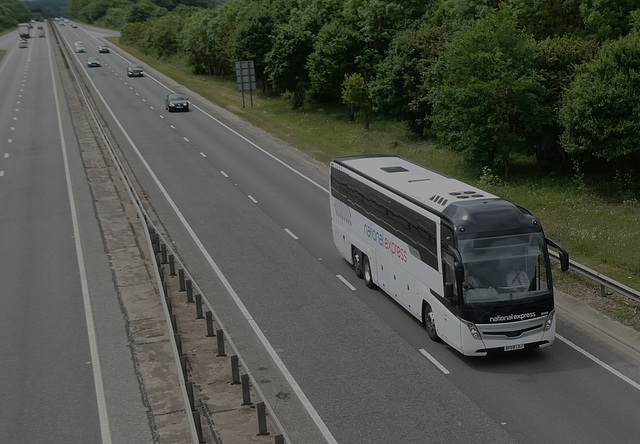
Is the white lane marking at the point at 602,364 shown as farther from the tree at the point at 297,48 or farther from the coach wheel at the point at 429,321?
the tree at the point at 297,48

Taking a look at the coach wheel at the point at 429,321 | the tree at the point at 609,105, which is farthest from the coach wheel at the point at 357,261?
the tree at the point at 609,105

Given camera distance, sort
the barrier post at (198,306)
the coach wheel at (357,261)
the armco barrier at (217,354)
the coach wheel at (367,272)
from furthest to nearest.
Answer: the coach wheel at (357,261) < the coach wheel at (367,272) < the barrier post at (198,306) < the armco barrier at (217,354)

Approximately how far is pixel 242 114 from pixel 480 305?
44827 millimetres

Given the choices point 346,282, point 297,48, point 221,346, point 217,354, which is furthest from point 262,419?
point 297,48

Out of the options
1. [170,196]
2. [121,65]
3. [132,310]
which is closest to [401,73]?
[170,196]

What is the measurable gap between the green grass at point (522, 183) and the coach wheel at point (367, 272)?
21.3 ft

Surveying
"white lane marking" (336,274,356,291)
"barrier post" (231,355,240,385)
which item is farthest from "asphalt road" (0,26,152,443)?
"white lane marking" (336,274,356,291)

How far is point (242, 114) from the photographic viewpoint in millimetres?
58219

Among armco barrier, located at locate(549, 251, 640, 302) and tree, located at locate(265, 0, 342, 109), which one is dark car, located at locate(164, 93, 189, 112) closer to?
tree, located at locate(265, 0, 342, 109)

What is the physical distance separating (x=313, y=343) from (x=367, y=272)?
14.3 ft

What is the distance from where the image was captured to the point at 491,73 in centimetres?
3344

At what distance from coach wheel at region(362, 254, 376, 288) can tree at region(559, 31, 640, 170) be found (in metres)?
13.0

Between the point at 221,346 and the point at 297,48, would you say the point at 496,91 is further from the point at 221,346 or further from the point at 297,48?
the point at 297,48

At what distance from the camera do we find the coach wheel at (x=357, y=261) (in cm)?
2188
